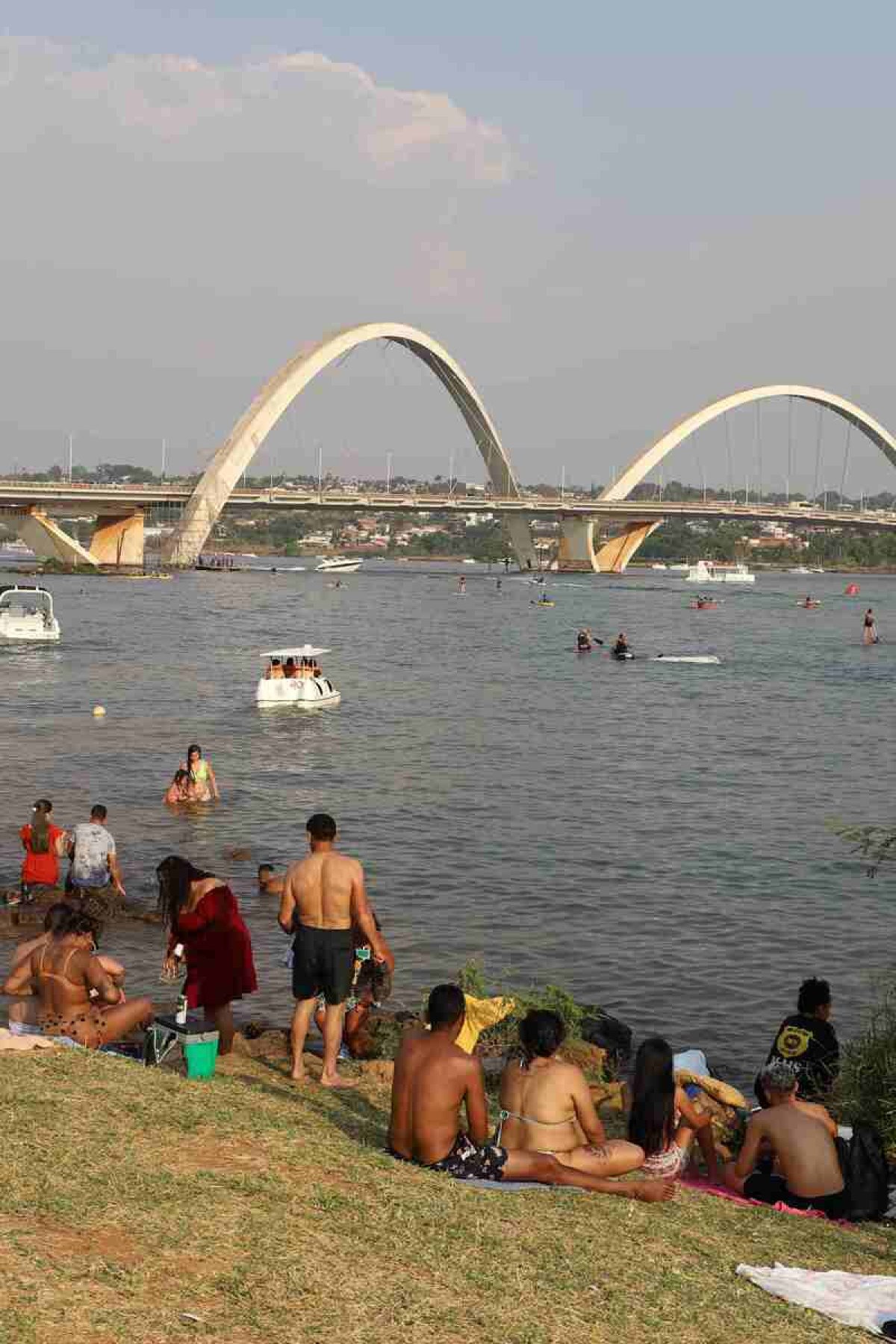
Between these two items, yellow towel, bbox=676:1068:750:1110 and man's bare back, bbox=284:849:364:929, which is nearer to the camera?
man's bare back, bbox=284:849:364:929

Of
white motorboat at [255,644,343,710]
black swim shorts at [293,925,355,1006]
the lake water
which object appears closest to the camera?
black swim shorts at [293,925,355,1006]

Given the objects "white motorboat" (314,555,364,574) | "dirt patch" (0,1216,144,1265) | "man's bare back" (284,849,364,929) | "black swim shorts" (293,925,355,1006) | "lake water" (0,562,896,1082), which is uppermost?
"white motorboat" (314,555,364,574)

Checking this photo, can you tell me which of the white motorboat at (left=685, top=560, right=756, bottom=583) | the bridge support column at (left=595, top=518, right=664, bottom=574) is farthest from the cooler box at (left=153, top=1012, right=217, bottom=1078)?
the bridge support column at (left=595, top=518, right=664, bottom=574)

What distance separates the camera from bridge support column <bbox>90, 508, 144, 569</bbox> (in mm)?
117750

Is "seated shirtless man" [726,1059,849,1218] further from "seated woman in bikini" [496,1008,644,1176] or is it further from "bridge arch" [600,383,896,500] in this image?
"bridge arch" [600,383,896,500]

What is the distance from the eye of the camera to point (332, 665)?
4981 centimetres

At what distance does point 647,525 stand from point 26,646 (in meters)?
92.8

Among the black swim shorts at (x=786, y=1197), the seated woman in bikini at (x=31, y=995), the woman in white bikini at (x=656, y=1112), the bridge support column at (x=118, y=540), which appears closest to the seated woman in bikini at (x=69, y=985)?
the seated woman in bikini at (x=31, y=995)

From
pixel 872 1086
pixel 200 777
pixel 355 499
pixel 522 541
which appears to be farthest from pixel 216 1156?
pixel 522 541

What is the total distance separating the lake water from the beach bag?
3.20m

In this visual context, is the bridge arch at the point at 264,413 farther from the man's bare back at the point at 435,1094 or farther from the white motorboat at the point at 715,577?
the man's bare back at the point at 435,1094

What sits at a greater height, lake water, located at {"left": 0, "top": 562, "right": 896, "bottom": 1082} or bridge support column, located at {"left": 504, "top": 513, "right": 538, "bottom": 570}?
bridge support column, located at {"left": 504, "top": 513, "right": 538, "bottom": 570}

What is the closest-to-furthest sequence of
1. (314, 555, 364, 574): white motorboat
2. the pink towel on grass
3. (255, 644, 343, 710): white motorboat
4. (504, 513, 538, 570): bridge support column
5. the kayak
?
1. the pink towel on grass
2. (255, 644, 343, 710): white motorboat
3. the kayak
4. (504, 513, 538, 570): bridge support column
5. (314, 555, 364, 574): white motorboat

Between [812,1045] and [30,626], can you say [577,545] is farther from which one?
[812,1045]
